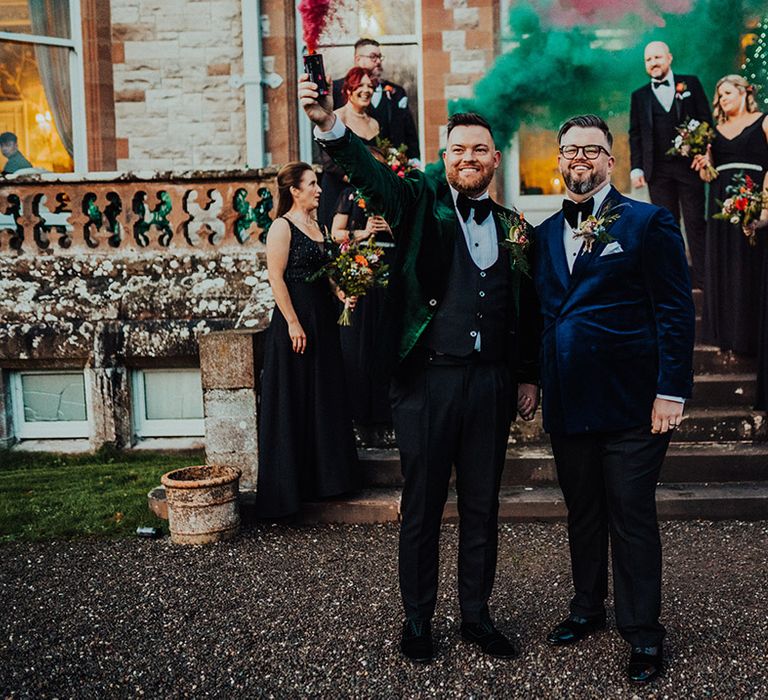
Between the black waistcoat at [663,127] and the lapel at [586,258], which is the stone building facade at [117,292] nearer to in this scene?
the black waistcoat at [663,127]

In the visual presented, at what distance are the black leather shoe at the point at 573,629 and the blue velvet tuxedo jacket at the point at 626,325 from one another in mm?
875

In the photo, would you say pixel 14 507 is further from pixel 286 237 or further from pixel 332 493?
pixel 286 237

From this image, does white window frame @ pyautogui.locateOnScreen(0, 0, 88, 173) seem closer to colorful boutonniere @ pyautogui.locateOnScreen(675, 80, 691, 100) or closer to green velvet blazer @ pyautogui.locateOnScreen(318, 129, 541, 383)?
colorful boutonniere @ pyautogui.locateOnScreen(675, 80, 691, 100)

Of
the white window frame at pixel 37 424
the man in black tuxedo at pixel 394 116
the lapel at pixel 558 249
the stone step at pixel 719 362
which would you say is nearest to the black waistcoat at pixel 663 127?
the stone step at pixel 719 362

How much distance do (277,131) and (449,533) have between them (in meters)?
5.74

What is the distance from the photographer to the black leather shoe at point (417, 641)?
355 centimetres

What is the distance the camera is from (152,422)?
7879 millimetres

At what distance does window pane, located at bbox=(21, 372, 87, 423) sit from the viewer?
26.2 ft

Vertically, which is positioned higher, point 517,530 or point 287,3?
point 287,3

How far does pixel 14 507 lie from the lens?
6090 millimetres

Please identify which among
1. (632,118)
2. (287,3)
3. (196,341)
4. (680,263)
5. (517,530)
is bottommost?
(517,530)

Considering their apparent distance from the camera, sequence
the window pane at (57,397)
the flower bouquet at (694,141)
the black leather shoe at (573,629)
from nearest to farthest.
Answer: the black leather shoe at (573,629)
the flower bouquet at (694,141)
the window pane at (57,397)

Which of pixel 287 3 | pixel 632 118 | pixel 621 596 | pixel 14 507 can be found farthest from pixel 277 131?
pixel 621 596

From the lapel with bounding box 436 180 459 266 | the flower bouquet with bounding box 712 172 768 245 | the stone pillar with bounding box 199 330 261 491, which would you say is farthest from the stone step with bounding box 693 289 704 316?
the lapel with bounding box 436 180 459 266
